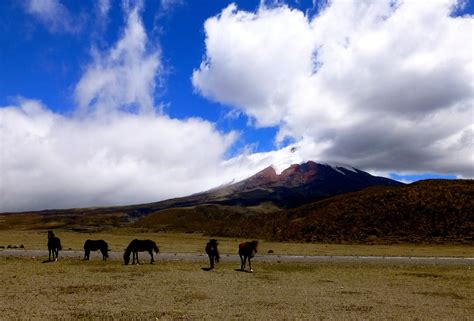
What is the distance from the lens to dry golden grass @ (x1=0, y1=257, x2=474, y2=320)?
17766 mm

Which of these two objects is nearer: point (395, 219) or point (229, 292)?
point (229, 292)

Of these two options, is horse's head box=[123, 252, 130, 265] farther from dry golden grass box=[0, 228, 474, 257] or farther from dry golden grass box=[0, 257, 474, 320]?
dry golden grass box=[0, 228, 474, 257]

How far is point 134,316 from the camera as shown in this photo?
1684cm

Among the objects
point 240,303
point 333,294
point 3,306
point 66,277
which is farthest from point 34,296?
point 333,294

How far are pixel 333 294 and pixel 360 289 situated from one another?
2.66 metres

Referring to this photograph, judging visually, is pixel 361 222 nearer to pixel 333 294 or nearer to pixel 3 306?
pixel 333 294

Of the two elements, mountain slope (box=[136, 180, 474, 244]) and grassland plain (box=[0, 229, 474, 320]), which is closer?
grassland plain (box=[0, 229, 474, 320])

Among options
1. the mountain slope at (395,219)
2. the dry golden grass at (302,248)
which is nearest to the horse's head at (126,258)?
the dry golden grass at (302,248)

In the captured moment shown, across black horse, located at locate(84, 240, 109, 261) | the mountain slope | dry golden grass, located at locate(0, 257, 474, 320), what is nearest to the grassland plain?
dry golden grass, located at locate(0, 257, 474, 320)

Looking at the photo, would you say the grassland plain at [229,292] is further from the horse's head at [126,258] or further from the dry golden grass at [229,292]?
the horse's head at [126,258]

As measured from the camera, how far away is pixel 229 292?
75.3 feet

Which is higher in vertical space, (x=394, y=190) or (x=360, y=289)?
(x=394, y=190)

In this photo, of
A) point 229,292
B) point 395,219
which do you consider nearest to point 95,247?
point 229,292

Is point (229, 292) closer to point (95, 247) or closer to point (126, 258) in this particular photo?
point (126, 258)
